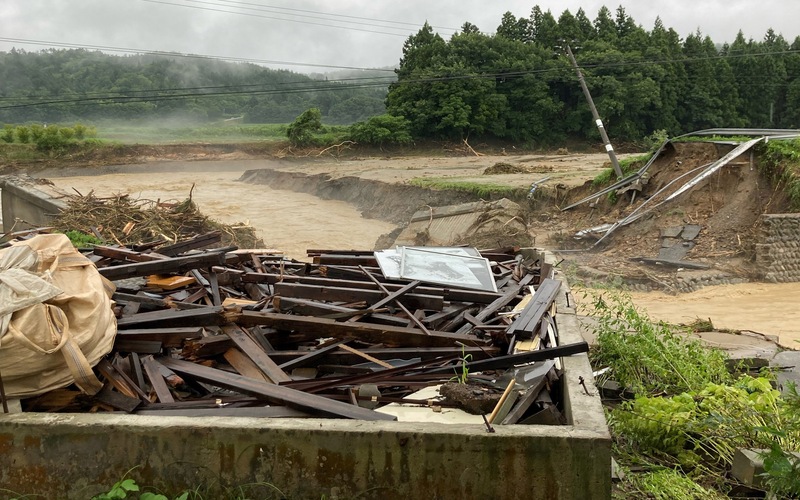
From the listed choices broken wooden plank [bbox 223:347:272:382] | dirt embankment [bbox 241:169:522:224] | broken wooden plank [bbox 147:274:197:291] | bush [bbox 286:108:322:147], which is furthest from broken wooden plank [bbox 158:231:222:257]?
bush [bbox 286:108:322:147]

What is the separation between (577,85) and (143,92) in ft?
138

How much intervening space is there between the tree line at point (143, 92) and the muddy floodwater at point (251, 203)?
26.4m

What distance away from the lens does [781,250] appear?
15695 mm

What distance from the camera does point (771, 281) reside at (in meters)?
15.5

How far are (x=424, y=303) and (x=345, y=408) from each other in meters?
1.95

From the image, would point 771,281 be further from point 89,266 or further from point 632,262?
point 89,266

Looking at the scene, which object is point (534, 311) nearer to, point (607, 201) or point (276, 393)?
point (276, 393)

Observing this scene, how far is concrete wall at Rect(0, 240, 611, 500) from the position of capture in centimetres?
356

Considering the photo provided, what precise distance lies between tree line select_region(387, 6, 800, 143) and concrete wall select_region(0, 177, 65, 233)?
28561mm

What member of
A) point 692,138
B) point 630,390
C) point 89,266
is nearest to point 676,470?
point 630,390

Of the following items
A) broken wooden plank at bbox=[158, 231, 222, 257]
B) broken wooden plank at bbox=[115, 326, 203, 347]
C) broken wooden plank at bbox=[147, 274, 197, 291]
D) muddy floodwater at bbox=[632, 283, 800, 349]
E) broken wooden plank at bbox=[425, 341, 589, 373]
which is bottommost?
muddy floodwater at bbox=[632, 283, 800, 349]

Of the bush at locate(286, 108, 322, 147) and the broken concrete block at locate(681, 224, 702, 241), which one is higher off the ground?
the bush at locate(286, 108, 322, 147)

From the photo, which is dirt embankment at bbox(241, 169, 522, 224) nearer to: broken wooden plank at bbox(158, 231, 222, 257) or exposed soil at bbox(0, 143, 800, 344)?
exposed soil at bbox(0, 143, 800, 344)

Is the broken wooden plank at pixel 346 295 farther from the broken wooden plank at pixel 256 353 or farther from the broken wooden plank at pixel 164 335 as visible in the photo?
→ the broken wooden plank at pixel 164 335
